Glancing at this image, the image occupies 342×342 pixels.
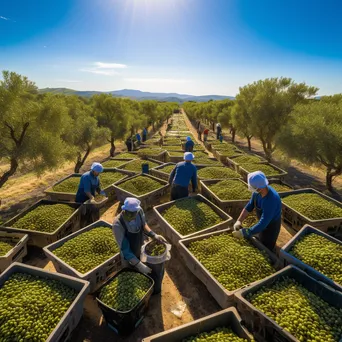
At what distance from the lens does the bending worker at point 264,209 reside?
A: 571 cm

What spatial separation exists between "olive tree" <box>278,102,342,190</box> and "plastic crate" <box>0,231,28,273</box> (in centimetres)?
1412

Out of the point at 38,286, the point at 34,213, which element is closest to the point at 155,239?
the point at 38,286

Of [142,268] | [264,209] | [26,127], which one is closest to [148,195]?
[142,268]

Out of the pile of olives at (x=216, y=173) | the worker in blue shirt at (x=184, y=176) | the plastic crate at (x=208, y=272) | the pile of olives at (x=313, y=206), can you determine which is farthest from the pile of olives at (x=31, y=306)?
the pile of olives at (x=216, y=173)

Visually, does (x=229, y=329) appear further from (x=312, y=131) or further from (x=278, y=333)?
(x=312, y=131)

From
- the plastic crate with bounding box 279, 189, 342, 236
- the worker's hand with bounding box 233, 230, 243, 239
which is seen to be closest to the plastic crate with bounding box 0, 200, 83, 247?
the worker's hand with bounding box 233, 230, 243, 239

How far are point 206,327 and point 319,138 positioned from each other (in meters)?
12.1

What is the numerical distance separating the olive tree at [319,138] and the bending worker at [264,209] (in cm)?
829

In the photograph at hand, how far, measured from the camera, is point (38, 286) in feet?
16.0

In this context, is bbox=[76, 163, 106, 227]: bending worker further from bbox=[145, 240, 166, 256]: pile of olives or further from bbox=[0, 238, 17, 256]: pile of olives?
bbox=[145, 240, 166, 256]: pile of olives

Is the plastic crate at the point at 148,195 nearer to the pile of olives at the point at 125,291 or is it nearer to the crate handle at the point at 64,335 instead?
the pile of olives at the point at 125,291

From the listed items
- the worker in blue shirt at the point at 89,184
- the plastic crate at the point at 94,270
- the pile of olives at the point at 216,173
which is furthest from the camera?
the pile of olives at the point at 216,173

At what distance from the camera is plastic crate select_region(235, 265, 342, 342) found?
157 inches

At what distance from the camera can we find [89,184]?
849 centimetres
